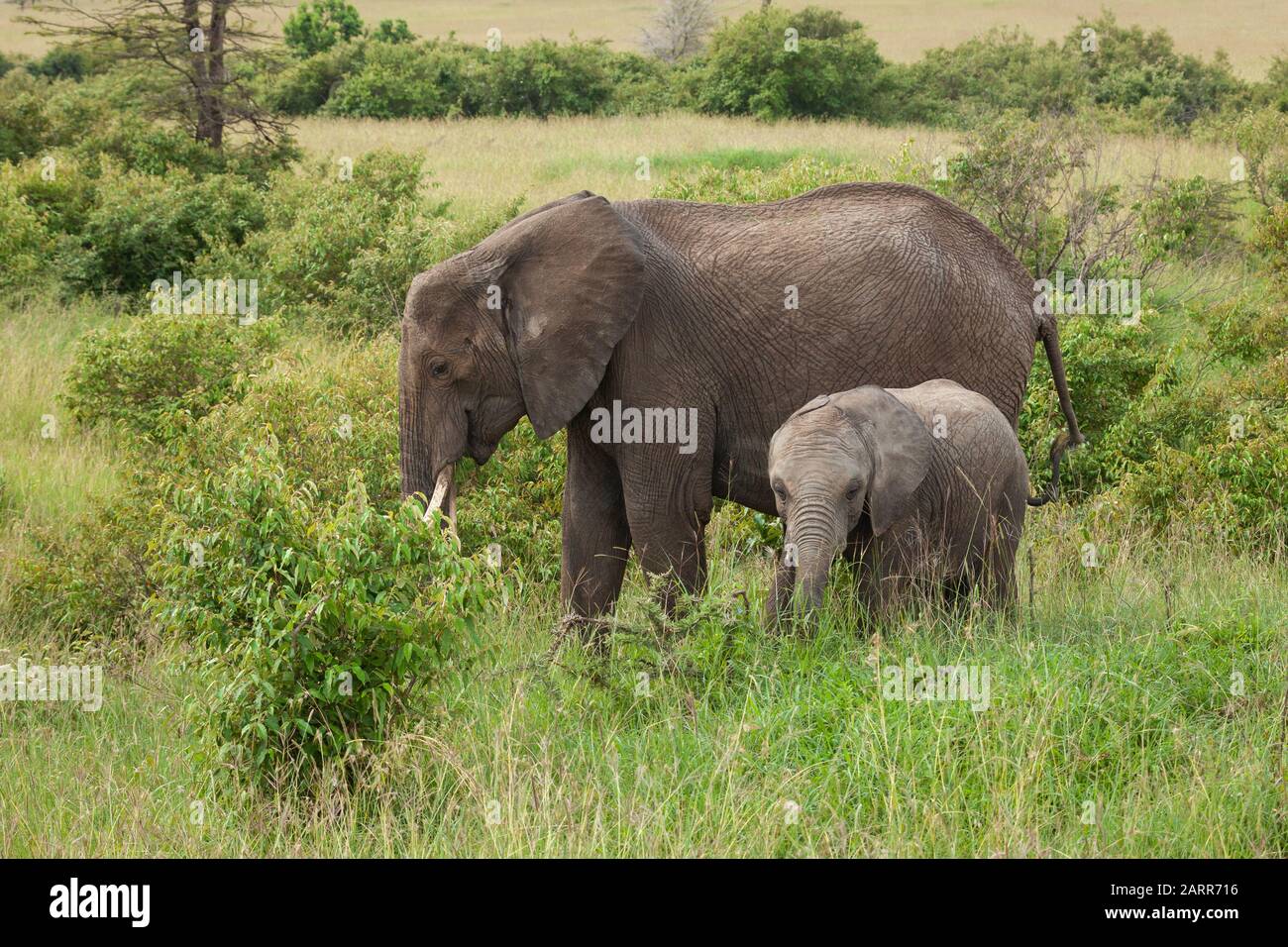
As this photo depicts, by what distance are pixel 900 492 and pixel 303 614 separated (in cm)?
250

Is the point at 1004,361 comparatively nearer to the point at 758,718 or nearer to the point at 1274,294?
the point at 758,718

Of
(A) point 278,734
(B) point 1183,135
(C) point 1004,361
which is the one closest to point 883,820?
(A) point 278,734

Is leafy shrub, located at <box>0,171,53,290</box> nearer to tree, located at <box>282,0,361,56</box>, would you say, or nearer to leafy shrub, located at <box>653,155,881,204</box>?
leafy shrub, located at <box>653,155,881,204</box>

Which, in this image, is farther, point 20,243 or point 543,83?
point 543,83

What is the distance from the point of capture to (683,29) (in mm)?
51344

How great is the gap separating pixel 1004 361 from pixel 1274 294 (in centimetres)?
490

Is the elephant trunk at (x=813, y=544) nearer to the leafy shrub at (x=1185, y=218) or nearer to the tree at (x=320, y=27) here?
the leafy shrub at (x=1185, y=218)

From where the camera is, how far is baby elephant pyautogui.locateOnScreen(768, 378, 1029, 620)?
19.9 ft

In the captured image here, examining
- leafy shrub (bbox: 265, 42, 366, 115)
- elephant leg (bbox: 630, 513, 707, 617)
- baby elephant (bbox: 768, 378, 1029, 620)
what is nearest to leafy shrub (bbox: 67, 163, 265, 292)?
elephant leg (bbox: 630, 513, 707, 617)

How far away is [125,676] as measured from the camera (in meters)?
7.93

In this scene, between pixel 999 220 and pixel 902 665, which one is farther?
pixel 999 220

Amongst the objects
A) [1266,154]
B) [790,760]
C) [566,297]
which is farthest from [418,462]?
[1266,154]

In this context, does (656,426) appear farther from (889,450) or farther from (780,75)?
(780,75)

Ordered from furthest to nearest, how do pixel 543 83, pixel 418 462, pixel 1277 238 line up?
1. pixel 543 83
2. pixel 1277 238
3. pixel 418 462
